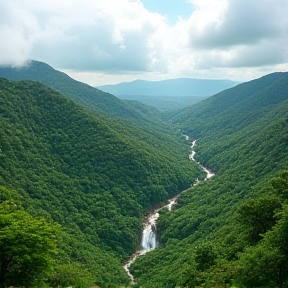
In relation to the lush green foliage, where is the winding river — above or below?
below

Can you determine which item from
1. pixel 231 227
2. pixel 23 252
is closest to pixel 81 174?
pixel 231 227

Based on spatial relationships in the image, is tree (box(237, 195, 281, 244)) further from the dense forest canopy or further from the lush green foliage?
the lush green foliage

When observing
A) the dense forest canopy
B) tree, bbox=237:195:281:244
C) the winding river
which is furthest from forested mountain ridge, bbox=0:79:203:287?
tree, bbox=237:195:281:244

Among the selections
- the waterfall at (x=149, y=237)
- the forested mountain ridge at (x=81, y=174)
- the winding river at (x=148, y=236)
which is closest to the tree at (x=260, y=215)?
the forested mountain ridge at (x=81, y=174)

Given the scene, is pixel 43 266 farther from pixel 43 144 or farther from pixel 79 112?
pixel 79 112

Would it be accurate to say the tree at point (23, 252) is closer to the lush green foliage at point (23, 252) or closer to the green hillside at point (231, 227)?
the lush green foliage at point (23, 252)

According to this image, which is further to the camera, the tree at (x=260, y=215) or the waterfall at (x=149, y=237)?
the waterfall at (x=149, y=237)

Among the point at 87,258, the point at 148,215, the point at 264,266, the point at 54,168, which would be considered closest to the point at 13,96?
the point at 54,168

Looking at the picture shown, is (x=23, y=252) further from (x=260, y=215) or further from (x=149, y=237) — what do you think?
(x=149, y=237)
